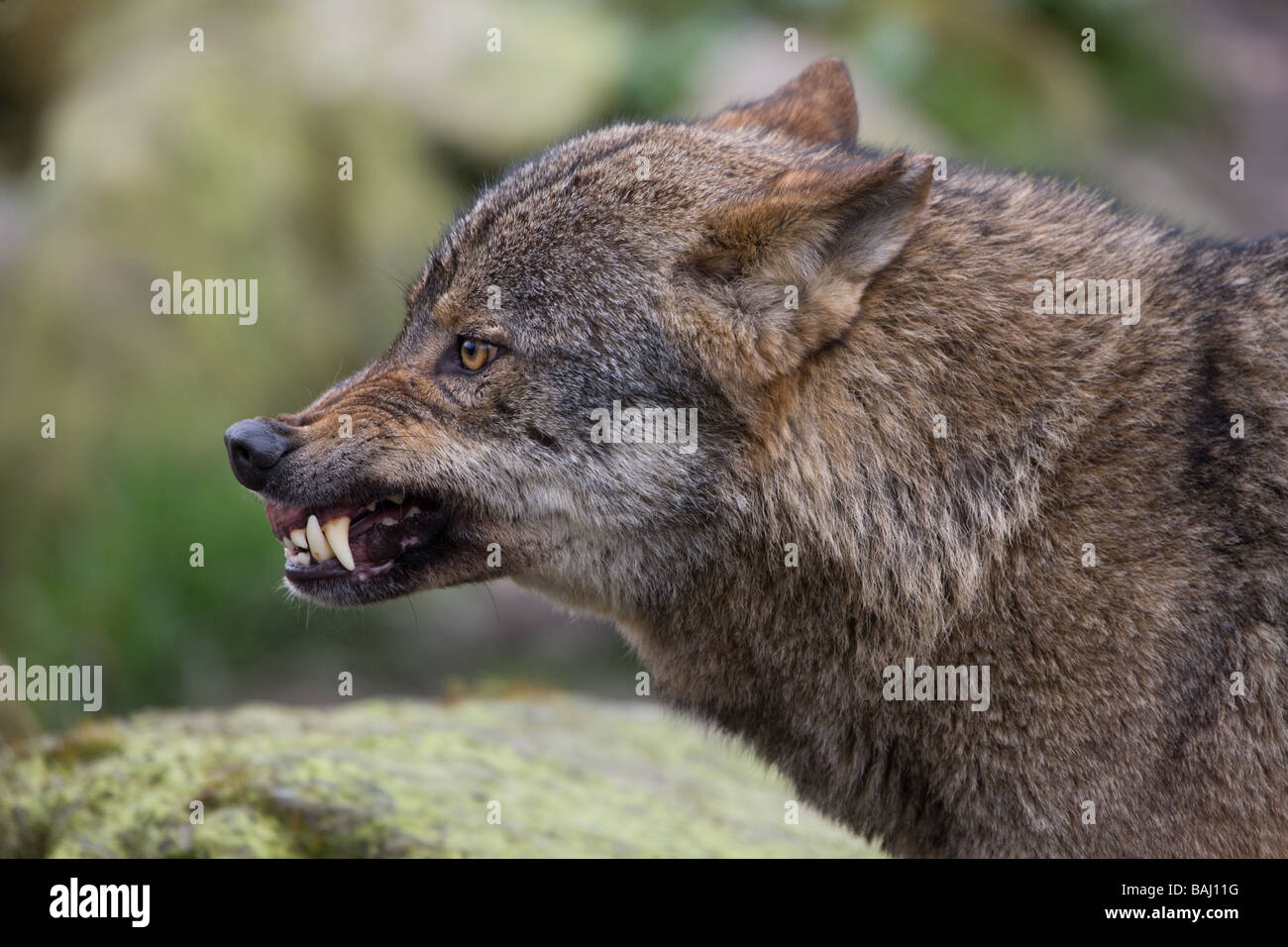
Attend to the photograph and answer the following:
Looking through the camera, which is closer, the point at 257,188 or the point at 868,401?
the point at 868,401

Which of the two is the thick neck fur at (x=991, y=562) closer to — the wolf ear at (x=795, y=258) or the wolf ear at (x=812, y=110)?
the wolf ear at (x=795, y=258)

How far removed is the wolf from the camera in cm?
372

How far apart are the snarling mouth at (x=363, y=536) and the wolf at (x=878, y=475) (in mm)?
11

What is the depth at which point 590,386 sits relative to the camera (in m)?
4.21

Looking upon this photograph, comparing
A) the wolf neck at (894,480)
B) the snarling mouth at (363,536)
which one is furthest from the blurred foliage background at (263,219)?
the wolf neck at (894,480)

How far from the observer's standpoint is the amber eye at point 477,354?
14.1 ft

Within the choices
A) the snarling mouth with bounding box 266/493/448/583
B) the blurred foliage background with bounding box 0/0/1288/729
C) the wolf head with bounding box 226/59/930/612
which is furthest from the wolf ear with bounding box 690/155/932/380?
the blurred foliage background with bounding box 0/0/1288/729

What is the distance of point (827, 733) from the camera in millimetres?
4133

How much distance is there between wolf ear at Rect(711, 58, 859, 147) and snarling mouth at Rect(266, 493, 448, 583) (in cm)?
186

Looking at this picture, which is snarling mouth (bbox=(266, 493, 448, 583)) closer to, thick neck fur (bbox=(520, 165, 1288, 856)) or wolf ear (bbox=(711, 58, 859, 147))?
thick neck fur (bbox=(520, 165, 1288, 856))

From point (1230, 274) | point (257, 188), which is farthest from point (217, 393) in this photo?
point (1230, 274)

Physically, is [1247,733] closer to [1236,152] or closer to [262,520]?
[262,520]

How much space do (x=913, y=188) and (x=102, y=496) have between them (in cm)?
754

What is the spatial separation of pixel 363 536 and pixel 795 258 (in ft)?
5.58
